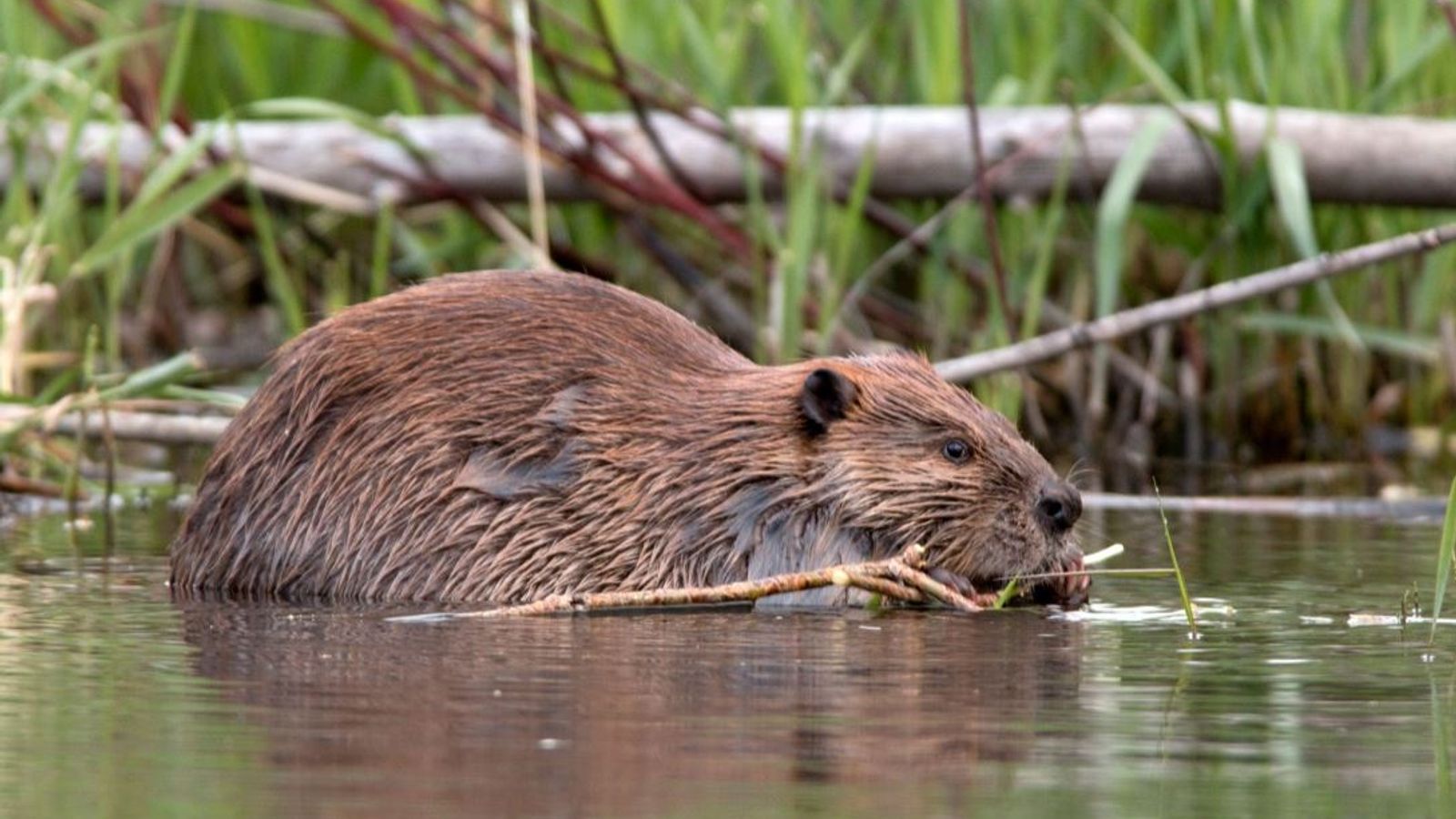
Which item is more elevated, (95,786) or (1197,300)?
(1197,300)

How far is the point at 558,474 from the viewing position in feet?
12.7

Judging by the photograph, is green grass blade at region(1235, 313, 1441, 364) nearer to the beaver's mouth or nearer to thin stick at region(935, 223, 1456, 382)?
thin stick at region(935, 223, 1456, 382)

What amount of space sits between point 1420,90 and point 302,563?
3535 mm

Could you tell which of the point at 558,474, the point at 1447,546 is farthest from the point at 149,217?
the point at 1447,546

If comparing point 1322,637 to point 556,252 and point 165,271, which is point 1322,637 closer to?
point 556,252

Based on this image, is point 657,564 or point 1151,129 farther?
point 1151,129

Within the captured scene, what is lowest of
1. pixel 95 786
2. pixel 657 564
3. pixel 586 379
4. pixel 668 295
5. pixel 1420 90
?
pixel 95 786

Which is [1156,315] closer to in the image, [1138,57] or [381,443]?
[1138,57]

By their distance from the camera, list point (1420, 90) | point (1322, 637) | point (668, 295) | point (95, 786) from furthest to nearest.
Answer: point (668, 295) → point (1420, 90) → point (1322, 637) → point (95, 786)

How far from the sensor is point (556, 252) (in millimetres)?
6676

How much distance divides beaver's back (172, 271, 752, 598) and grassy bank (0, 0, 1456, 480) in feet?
4.75

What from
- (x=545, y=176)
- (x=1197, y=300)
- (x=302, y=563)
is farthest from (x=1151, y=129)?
(x=302, y=563)

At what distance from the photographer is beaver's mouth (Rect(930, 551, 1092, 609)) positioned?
12.3ft

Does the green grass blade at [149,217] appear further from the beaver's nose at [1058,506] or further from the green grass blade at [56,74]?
the beaver's nose at [1058,506]
